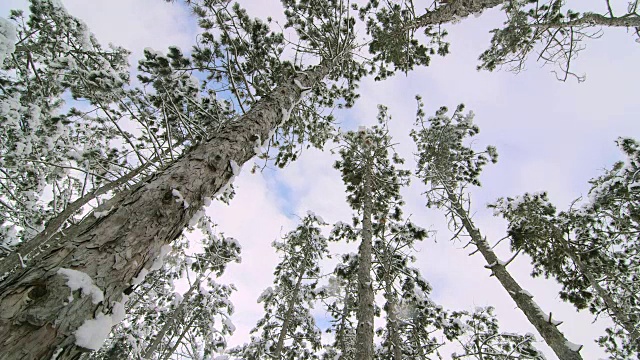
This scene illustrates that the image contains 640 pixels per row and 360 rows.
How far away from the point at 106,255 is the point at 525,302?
25.8 ft

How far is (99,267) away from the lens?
5.16ft

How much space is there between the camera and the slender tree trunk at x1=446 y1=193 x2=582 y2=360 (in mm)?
5285

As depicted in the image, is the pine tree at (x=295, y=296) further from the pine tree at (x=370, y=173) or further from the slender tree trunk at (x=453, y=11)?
the slender tree trunk at (x=453, y=11)

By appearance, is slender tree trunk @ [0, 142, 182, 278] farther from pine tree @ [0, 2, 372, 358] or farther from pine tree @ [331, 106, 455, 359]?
pine tree @ [331, 106, 455, 359]

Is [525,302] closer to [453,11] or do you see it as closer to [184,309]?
[453,11]

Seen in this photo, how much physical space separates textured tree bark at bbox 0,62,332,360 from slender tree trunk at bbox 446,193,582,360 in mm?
6958

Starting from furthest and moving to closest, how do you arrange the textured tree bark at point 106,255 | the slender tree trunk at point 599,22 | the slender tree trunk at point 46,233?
the slender tree trunk at point 599,22 < the slender tree trunk at point 46,233 < the textured tree bark at point 106,255

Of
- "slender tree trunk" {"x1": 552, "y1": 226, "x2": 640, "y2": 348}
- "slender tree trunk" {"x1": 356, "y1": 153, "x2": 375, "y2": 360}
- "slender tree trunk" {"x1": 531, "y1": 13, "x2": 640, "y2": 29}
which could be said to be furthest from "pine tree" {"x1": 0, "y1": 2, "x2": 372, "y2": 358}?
"slender tree trunk" {"x1": 552, "y1": 226, "x2": 640, "y2": 348}

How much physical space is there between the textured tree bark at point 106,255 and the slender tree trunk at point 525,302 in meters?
6.96

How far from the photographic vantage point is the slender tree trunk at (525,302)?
5.29 metres

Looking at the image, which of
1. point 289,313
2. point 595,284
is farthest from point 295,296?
point 595,284

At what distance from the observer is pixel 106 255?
64.6 inches

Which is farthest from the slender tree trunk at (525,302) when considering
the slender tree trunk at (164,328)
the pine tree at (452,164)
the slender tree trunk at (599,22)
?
the slender tree trunk at (164,328)

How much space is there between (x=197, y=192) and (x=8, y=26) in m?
6.17
